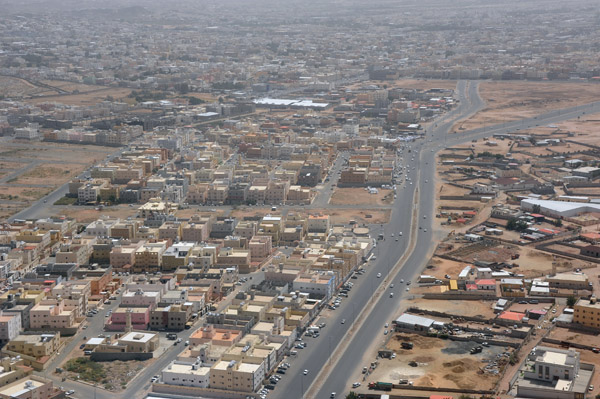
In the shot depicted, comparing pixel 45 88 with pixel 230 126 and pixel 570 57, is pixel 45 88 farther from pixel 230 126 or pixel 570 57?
pixel 570 57

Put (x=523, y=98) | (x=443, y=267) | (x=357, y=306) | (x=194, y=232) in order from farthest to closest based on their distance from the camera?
(x=523, y=98) → (x=194, y=232) → (x=443, y=267) → (x=357, y=306)

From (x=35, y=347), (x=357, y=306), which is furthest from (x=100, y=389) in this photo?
(x=357, y=306)

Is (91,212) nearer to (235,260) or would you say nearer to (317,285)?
(235,260)

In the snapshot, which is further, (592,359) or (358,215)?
(358,215)

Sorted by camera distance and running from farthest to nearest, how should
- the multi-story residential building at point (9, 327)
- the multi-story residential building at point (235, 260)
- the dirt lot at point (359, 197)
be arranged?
the dirt lot at point (359, 197), the multi-story residential building at point (235, 260), the multi-story residential building at point (9, 327)

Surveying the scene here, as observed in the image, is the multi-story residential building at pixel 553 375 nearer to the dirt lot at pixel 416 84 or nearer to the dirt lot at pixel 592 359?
the dirt lot at pixel 592 359

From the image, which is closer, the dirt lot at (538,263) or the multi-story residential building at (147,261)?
the dirt lot at (538,263)

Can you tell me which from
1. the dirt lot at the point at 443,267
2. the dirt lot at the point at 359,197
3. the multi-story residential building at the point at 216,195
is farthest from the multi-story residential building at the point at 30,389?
the dirt lot at the point at 359,197
